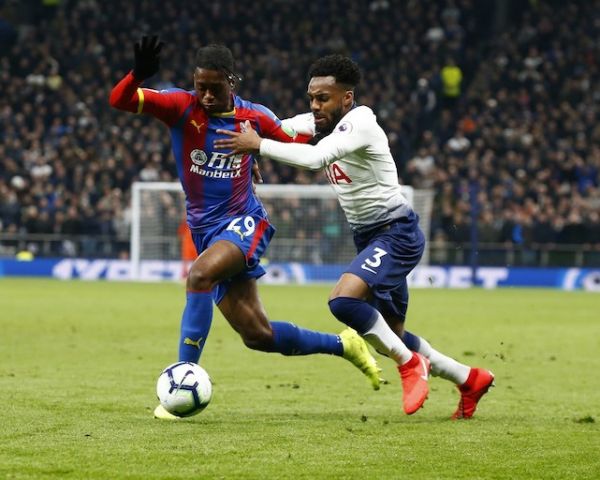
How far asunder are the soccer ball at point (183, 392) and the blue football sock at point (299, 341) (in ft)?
3.22

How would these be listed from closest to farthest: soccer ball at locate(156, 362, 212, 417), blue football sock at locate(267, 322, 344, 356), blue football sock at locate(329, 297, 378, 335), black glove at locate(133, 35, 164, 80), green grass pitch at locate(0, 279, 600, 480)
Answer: green grass pitch at locate(0, 279, 600, 480), soccer ball at locate(156, 362, 212, 417), black glove at locate(133, 35, 164, 80), blue football sock at locate(329, 297, 378, 335), blue football sock at locate(267, 322, 344, 356)

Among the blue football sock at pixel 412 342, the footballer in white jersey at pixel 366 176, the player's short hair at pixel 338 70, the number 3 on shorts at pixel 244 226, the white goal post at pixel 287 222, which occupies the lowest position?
the white goal post at pixel 287 222

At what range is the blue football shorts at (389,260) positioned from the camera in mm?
7254

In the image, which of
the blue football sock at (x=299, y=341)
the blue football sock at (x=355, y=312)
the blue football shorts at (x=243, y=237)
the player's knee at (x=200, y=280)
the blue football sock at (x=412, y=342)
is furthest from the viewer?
the blue football sock at (x=299, y=341)

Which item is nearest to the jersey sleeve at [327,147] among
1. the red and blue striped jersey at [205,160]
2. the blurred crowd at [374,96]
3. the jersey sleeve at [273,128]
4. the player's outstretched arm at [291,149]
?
the player's outstretched arm at [291,149]

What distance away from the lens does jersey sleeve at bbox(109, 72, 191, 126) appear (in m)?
7.16

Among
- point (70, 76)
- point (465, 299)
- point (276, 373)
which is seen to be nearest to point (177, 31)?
point (70, 76)

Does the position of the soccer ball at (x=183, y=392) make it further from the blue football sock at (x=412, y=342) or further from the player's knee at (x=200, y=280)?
the blue football sock at (x=412, y=342)

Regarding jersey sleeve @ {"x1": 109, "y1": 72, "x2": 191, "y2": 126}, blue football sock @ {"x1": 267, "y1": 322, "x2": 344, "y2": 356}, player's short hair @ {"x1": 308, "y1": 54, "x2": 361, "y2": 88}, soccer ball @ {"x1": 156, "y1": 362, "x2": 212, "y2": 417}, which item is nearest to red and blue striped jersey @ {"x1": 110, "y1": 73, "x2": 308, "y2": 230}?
jersey sleeve @ {"x1": 109, "y1": 72, "x2": 191, "y2": 126}

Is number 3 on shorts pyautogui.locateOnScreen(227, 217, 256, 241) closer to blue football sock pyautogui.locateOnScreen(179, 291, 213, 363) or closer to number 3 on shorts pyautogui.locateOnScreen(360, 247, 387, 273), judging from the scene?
blue football sock pyautogui.locateOnScreen(179, 291, 213, 363)

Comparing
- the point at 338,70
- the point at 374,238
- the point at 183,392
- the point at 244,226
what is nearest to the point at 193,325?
the point at 183,392

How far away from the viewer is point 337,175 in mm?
7480

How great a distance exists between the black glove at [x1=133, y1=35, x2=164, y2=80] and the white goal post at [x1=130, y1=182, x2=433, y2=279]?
1896 centimetres

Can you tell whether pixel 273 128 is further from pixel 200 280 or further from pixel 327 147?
pixel 200 280
